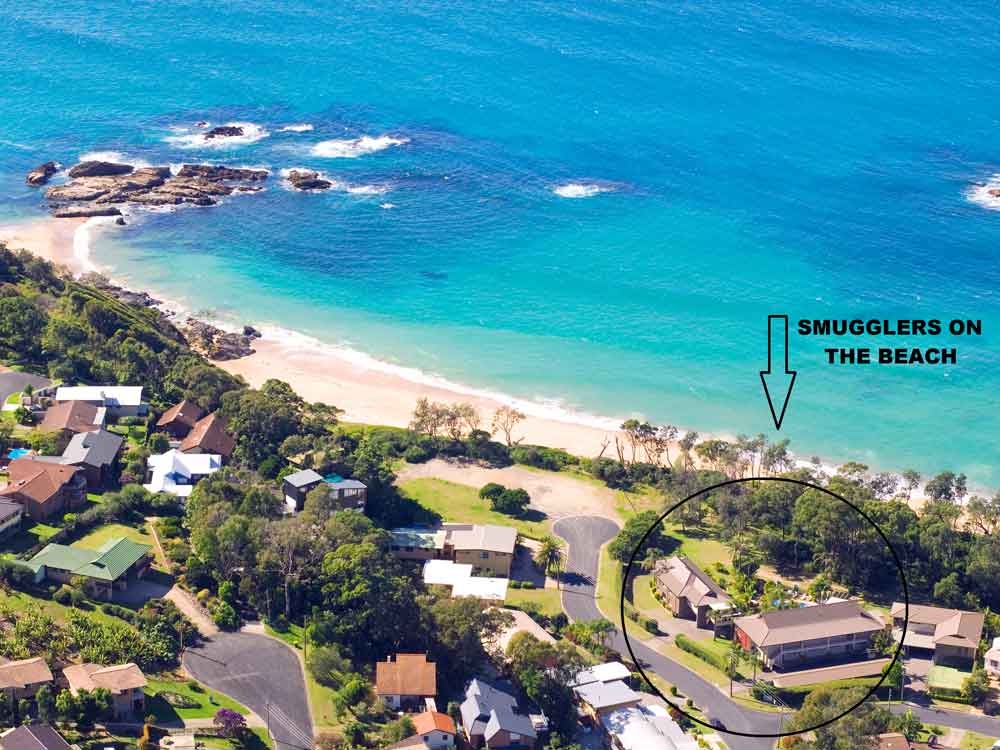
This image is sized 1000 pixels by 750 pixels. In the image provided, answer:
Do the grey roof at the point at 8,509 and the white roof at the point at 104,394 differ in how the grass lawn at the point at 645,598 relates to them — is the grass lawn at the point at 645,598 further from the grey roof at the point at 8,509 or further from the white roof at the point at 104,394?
the white roof at the point at 104,394

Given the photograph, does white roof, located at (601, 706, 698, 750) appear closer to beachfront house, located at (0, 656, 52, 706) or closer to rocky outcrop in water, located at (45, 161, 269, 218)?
beachfront house, located at (0, 656, 52, 706)

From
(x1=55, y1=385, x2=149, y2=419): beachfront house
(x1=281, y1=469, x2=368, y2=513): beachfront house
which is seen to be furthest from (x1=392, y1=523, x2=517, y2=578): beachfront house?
(x1=55, y1=385, x2=149, y2=419): beachfront house

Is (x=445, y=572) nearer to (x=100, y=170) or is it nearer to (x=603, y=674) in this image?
(x=603, y=674)

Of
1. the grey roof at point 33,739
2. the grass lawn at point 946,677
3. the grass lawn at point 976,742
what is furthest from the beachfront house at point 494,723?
the grass lawn at point 946,677

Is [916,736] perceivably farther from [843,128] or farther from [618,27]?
[618,27]

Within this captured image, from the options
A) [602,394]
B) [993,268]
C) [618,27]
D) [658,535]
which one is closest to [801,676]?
[658,535]

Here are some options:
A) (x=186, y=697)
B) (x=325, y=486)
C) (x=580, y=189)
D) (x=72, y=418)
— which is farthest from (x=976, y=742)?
(x=580, y=189)
